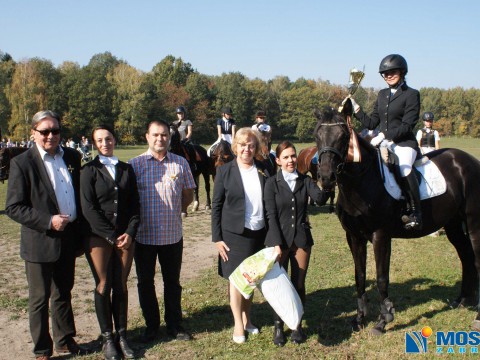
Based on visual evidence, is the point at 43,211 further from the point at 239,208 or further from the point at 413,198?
the point at 413,198

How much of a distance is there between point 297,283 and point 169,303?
1474 mm

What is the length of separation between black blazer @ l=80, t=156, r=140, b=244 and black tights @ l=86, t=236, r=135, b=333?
157 millimetres

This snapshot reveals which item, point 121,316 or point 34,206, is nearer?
point 34,206

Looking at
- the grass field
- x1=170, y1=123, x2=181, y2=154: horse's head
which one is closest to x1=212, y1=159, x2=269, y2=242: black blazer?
the grass field

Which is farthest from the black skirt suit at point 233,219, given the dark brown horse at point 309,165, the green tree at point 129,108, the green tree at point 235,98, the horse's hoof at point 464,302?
the green tree at point 235,98

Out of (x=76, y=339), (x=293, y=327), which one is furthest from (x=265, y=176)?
(x=76, y=339)

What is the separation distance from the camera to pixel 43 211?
4.10 metres

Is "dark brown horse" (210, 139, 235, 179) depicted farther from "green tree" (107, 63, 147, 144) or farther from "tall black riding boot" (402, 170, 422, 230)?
"green tree" (107, 63, 147, 144)

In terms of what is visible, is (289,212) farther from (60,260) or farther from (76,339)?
(76,339)

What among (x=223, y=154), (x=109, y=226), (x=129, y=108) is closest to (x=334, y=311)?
(x=109, y=226)

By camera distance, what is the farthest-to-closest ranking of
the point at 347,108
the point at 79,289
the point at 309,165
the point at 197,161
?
the point at 197,161 < the point at 309,165 < the point at 79,289 < the point at 347,108

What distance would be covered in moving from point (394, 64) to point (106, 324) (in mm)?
4387

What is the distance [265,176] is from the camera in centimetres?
465

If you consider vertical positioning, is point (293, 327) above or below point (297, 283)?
below
